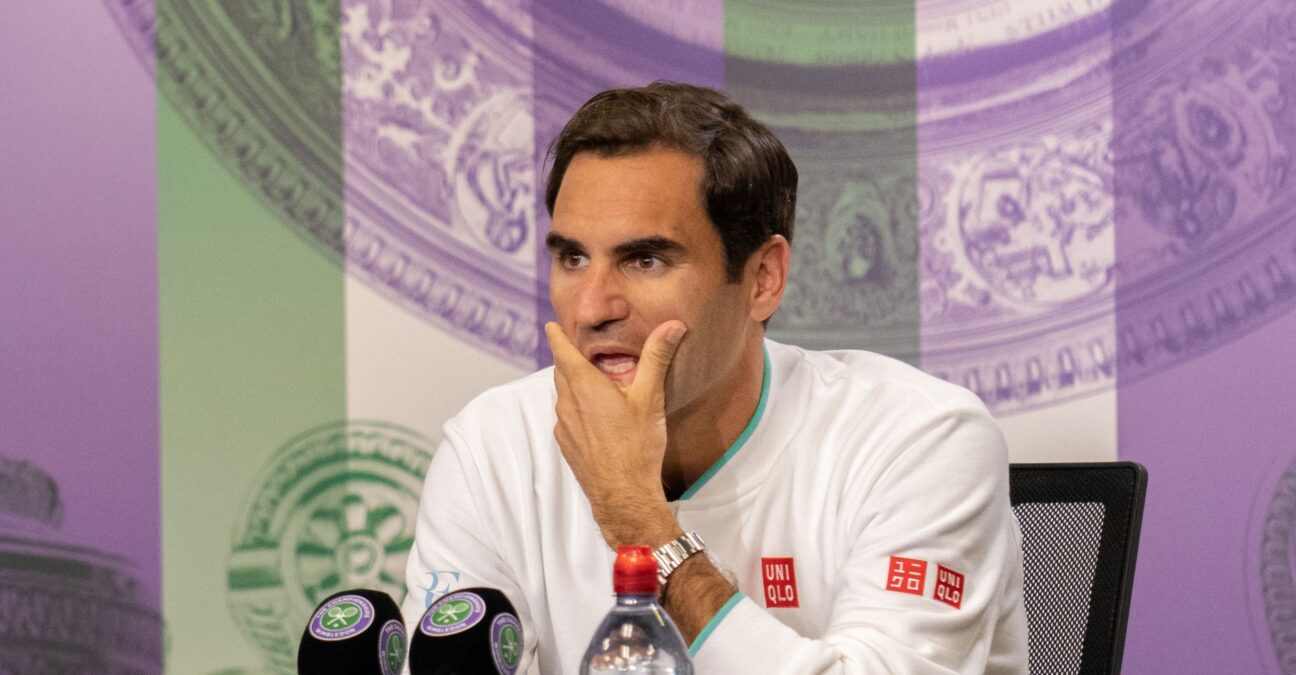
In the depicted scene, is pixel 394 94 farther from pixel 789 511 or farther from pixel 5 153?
pixel 789 511

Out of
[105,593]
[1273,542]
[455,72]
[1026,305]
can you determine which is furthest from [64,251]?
[1273,542]

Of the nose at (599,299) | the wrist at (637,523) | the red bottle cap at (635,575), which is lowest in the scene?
the red bottle cap at (635,575)

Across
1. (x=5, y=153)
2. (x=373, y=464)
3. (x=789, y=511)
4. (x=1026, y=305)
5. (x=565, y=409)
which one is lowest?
(x=789, y=511)

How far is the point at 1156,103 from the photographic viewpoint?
2650 millimetres

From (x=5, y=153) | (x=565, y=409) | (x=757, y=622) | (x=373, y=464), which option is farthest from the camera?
(x=373, y=464)

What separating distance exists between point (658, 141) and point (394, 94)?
3.20 feet

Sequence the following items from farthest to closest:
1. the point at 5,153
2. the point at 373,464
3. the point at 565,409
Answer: the point at 373,464
the point at 5,153
the point at 565,409

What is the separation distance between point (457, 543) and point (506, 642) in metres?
0.71

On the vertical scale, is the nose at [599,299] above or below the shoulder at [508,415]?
above

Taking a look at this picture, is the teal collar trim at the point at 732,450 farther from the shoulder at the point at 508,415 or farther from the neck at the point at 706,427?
the shoulder at the point at 508,415

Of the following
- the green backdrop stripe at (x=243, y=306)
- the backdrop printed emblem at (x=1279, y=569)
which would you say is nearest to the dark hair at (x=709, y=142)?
the green backdrop stripe at (x=243, y=306)

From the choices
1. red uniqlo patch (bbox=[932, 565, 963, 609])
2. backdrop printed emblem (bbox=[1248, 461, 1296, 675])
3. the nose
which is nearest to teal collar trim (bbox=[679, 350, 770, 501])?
the nose

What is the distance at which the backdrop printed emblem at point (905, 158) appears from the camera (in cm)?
258

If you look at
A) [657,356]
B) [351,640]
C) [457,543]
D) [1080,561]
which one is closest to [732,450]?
[657,356]
